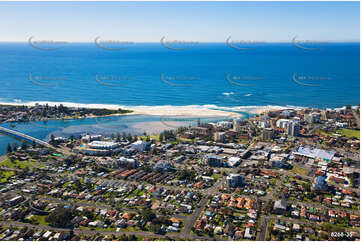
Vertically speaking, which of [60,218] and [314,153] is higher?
[314,153]

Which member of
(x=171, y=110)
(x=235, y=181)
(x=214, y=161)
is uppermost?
(x=171, y=110)

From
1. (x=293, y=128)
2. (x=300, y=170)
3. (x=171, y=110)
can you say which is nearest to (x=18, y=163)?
(x=171, y=110)

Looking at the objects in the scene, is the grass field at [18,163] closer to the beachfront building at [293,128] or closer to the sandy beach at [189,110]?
the sandy beach at [189,110]

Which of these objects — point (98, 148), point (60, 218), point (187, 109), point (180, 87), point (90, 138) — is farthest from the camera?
point (180, 87)

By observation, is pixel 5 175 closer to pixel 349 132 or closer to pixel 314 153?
pixel 314 153

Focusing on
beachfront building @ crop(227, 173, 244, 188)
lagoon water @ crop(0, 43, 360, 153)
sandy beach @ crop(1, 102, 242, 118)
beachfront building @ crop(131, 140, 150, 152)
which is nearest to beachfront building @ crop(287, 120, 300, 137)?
sandy beach @ crop(1, 102, 242, 118)

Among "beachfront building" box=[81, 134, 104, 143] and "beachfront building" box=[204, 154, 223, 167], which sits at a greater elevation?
"beachfront building" box=[81, 134, 104, 143]

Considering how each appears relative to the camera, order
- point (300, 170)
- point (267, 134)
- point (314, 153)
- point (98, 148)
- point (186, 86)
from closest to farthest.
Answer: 1. point (300, 170)
2. point (314, 153)
3. point (98, 148)
4. point (267, 134)
5. point (186, 86)

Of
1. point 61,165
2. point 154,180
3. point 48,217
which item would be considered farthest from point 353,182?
point 61,165

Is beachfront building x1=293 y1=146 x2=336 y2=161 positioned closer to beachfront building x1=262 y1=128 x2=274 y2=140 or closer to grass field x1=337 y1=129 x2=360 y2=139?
beachfront building x1=262 y1=128 x2=274 y2=140

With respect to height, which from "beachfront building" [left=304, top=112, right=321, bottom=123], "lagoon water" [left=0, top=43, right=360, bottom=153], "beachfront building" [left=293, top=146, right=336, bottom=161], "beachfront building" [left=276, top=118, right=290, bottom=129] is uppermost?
"lagoon water" [left=0, top=43, right=360, bottom=153]

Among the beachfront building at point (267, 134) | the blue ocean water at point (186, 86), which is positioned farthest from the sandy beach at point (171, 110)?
the beachfront building at point (267, 134)
